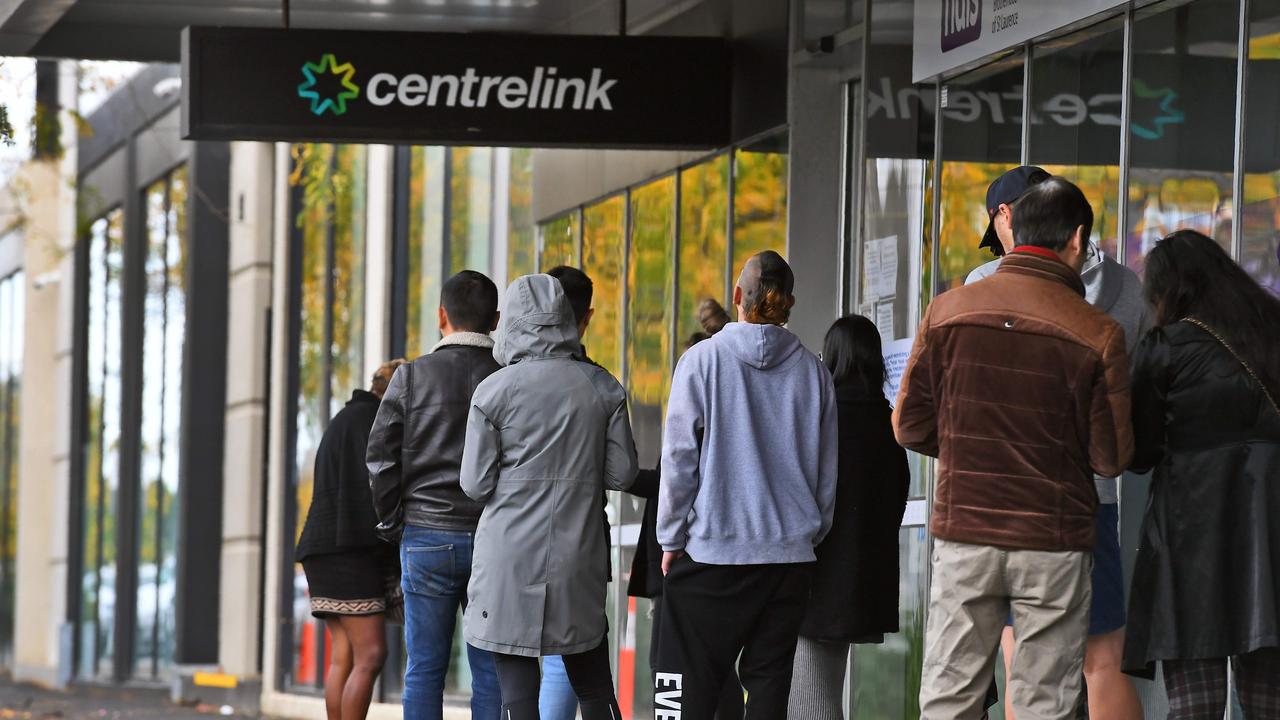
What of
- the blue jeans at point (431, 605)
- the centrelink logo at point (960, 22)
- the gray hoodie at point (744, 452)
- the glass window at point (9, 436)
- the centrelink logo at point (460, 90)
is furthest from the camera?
the glass window at point (9, 436)

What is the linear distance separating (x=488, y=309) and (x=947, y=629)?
285 cm

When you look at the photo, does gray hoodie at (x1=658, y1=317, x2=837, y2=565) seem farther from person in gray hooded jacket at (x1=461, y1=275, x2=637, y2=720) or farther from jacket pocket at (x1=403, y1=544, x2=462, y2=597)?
jacket pocket at (x1=403, y1=544, x2=462, y2=597)

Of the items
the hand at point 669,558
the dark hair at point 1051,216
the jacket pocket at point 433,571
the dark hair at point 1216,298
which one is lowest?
the jacket pocket at point 433,571

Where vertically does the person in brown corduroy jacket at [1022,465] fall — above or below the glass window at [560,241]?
below

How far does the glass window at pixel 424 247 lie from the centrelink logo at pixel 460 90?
668 centimetres

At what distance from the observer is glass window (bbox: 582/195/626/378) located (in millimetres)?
13797

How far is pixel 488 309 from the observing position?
312 inches

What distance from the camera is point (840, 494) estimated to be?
713 centimetres

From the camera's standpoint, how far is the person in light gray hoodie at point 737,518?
6656 millimetres

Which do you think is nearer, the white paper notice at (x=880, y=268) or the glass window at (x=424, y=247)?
the white paper notice at (x=880, y=268)

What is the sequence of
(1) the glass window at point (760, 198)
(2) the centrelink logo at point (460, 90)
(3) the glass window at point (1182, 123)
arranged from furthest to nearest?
1. (1) the glass window at point (760, 198)
2. (2) the centrelink logo at point (460, 90)
3. (3) the glass window at point (1182, 123)

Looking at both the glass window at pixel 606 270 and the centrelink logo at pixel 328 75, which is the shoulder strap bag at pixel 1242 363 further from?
the glass window at pixel 606 270

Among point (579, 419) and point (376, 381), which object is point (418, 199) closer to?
point (376, 381)

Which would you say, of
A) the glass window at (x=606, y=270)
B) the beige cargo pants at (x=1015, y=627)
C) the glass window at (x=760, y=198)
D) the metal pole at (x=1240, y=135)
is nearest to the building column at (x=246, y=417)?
the glass window at (x=606, y=270)
